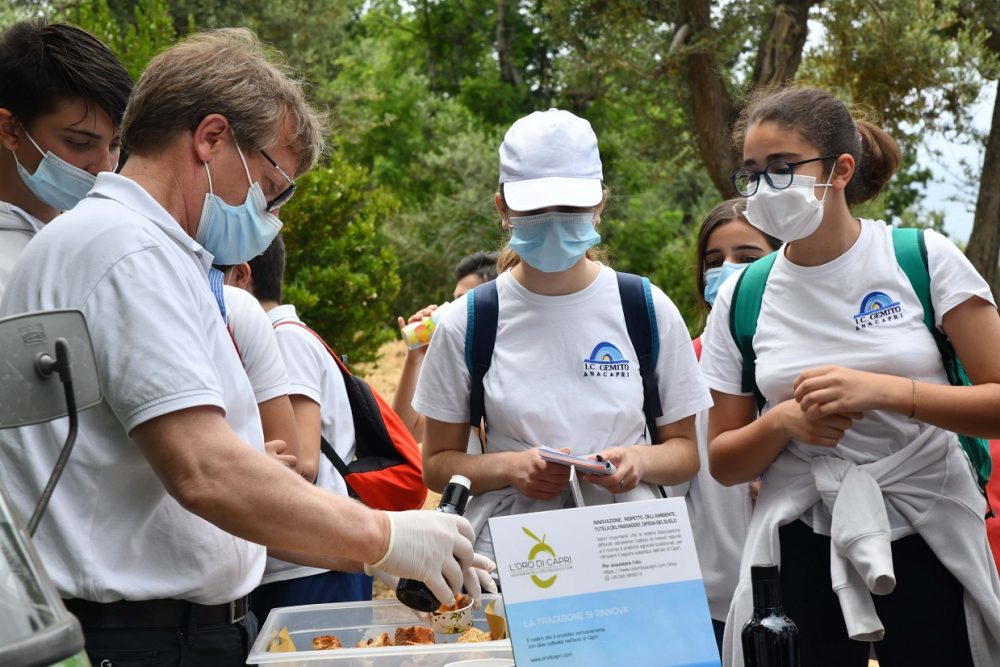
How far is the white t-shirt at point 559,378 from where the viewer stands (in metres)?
3.19

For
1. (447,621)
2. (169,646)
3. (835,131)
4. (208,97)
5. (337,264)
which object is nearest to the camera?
(169,646)

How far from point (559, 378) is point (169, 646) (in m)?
1.41

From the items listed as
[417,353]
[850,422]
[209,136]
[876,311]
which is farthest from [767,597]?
[417,353]

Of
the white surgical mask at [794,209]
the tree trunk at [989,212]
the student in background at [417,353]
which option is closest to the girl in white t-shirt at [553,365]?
the white surgical mask at [794,209]

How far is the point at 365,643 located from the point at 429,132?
71.2 feet

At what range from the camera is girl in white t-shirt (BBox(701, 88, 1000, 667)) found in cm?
292

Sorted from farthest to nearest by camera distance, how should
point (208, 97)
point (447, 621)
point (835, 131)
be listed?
point (835, 131) < point (447, 621) < point (208, 97)

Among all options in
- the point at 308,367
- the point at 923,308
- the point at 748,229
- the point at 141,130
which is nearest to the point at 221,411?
the point at 141,130

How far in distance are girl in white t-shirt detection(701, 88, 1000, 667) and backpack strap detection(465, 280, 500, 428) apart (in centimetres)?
71

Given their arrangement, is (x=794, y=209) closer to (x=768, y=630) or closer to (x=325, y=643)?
(x=768, y=630)

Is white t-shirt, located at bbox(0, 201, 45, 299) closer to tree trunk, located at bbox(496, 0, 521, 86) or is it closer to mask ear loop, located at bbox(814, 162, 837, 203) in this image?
mask ear loop, located at bbox(814, 162, 837, 203)

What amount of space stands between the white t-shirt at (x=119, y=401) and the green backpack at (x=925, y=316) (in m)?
1.75

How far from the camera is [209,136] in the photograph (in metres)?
2.36

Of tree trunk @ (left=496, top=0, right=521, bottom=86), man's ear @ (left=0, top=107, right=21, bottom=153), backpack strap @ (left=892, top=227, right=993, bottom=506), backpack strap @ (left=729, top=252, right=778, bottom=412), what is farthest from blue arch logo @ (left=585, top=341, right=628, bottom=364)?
tree trunk @ (left=496, top=0, right=521, bottom=86)
